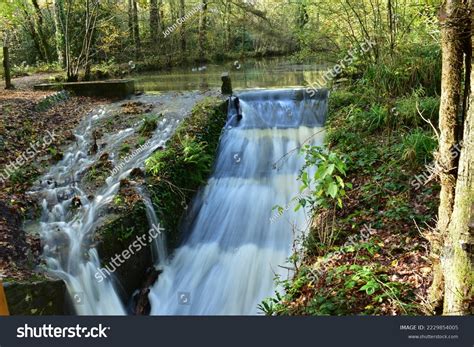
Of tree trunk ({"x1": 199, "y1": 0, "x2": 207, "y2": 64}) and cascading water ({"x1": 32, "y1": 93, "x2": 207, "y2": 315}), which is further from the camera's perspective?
tree trunk ({"x1": 199, "y1": 0, "x2": 207, "y2": 64})

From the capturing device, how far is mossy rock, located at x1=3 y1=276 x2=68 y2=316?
477cm

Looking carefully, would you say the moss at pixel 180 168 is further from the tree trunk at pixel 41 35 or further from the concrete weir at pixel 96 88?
the tree trunk at pixel 41 35

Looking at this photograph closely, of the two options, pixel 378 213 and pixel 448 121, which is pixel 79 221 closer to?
pixel 378 213

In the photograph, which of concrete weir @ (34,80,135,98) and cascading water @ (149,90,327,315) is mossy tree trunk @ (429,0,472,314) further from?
concrete weir @ (34,80,135,98)

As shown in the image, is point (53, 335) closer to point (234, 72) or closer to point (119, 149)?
point (119, 149)

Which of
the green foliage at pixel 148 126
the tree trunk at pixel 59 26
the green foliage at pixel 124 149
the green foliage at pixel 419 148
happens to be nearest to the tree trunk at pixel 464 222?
the green foliage at pixel 419 148

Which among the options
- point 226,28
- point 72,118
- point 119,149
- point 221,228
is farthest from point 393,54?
point 226,28

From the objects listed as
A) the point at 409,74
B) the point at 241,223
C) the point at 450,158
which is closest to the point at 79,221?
the point at 241,223

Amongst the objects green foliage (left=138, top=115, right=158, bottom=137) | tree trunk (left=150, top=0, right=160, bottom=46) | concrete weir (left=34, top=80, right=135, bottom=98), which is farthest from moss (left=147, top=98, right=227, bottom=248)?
tree trunk (left=150, top=0, right=160, bottom=46)

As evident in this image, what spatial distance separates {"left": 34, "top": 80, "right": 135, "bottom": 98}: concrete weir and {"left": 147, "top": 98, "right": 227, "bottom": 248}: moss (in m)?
4.15

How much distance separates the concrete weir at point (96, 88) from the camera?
1371 cm

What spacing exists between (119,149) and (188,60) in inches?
681

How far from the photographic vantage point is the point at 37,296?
499 centimetres

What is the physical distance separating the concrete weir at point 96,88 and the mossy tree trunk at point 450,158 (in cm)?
1168
